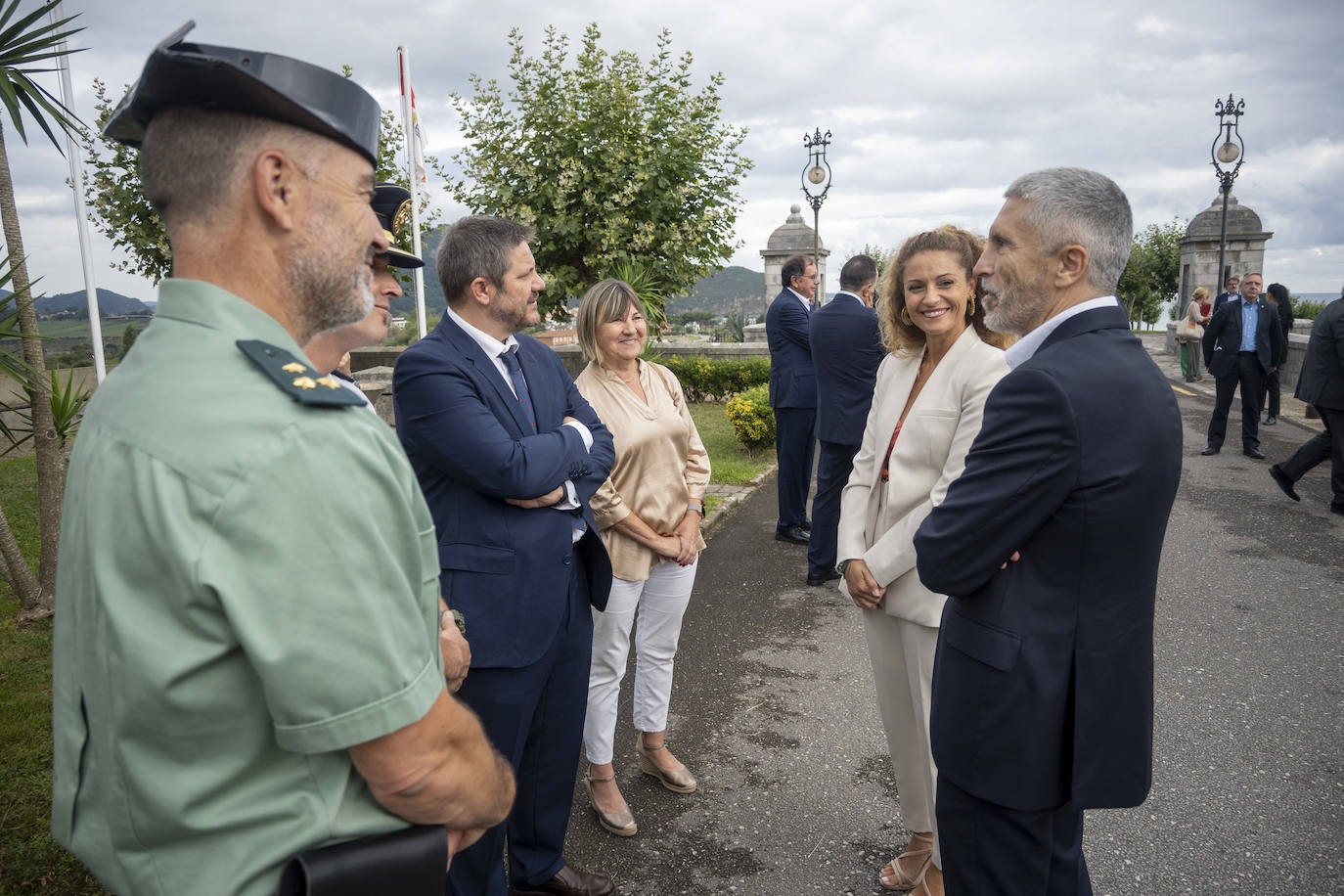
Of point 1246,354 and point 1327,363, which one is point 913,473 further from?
point 1246,354

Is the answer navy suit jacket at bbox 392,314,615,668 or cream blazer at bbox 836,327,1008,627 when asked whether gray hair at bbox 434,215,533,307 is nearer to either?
navy suit jacket at bbox 392,314,615,668

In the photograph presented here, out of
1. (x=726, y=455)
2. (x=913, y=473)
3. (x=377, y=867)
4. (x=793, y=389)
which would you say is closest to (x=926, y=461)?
(x=913, y=473)

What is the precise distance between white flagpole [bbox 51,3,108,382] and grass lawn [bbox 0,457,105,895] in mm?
1814

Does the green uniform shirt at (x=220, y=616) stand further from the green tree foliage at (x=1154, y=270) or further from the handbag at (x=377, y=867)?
the green tree foliage at (x=1154, y=270)

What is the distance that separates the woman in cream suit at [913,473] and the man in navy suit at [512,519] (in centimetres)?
99

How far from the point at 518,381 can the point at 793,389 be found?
185 inches

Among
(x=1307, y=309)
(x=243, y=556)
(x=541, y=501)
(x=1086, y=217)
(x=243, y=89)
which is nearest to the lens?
(x=243, y=556)

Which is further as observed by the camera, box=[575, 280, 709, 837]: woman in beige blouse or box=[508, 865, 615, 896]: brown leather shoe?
box=[575, 280, 709, 837]: woman in beige blouse

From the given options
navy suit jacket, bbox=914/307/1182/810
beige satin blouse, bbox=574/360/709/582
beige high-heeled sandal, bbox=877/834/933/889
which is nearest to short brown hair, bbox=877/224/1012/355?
beige satin blouse, bbox=574/360/709/582

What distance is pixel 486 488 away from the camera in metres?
2.48

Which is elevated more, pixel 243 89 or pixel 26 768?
pixel 243 89

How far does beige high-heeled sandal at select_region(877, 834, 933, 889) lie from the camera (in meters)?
2.99

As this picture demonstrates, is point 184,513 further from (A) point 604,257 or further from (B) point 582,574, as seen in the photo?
(A) point 604,257

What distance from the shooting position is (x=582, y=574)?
9.71ft
